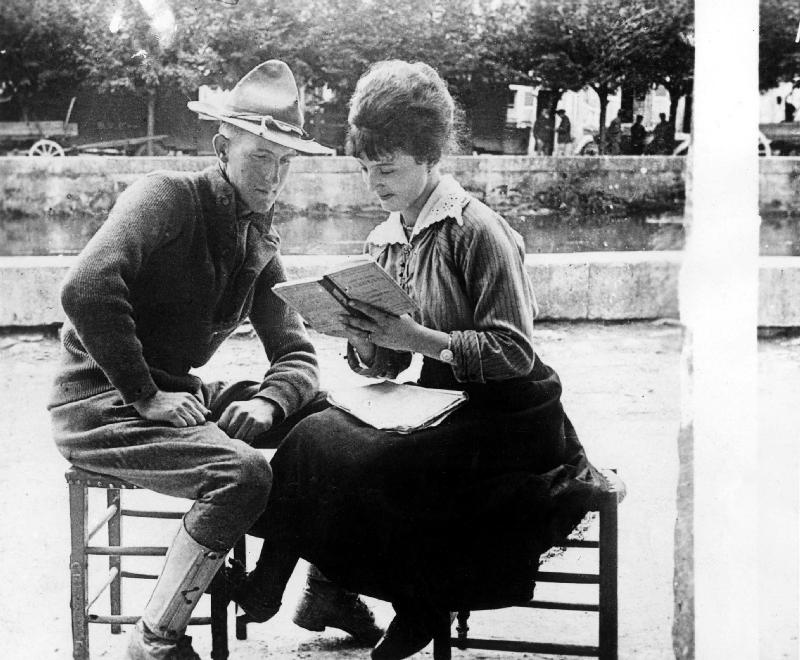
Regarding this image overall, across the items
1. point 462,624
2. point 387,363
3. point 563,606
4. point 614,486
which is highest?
point 387,363

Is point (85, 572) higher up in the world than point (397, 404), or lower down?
lower down

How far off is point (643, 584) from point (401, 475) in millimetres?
1257

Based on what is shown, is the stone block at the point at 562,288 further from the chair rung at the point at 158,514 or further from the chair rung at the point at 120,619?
the chair rung at the point at 120,619

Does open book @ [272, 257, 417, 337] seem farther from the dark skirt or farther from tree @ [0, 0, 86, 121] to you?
tree @ [0, 0, 86, 121]

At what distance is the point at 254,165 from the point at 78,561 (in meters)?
1.15

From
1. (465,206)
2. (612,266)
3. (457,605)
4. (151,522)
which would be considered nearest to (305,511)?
(457,605)

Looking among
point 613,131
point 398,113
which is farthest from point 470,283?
point 613,131

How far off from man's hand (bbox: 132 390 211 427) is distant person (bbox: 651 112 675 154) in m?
4.64

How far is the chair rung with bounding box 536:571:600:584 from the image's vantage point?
252 cm

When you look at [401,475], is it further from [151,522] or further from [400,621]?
[151,522]

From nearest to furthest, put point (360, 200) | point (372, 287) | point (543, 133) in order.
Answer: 1. point (372, 287)
2. point (543, 133)
3. point (360, 200)

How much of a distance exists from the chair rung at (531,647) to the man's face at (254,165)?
1.29 meters

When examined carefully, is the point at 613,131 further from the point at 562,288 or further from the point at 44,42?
the point at 44,42

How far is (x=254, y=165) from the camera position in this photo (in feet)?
8.53
